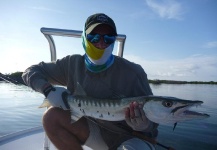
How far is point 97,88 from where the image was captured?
3.82m

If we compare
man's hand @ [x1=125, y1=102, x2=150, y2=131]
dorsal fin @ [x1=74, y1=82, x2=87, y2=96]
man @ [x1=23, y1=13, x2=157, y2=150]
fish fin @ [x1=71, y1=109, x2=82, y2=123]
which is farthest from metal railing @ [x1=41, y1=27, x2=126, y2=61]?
man's hand @ [x1=125, y1=102, x2=150, y2=131]

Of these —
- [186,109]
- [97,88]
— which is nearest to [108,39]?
[97,88]

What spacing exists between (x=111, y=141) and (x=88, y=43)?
1.48 meters

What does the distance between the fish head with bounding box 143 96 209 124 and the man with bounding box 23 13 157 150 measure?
503mm

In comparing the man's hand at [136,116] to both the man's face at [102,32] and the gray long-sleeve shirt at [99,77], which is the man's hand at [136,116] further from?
the man's face at [102,32]

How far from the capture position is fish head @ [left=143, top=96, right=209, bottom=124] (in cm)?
285

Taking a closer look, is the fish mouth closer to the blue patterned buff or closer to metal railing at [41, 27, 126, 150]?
the blue patterned buff

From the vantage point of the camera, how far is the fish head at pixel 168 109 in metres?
2.85

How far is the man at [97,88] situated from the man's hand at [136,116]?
363 millimetres

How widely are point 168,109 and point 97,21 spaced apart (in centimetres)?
165

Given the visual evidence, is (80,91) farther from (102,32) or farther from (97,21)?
(97,21)

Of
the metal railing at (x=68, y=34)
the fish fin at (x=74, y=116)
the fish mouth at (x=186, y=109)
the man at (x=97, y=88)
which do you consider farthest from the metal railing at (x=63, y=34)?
the fish mouth at (x=186, y=109)

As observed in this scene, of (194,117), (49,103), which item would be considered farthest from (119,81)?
(194,117)

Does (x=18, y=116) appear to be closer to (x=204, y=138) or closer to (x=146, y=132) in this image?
(x=204, y=138)
